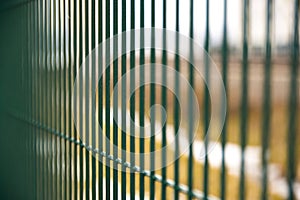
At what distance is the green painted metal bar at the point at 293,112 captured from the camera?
194 centimetres

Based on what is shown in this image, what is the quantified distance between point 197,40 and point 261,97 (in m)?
0.49

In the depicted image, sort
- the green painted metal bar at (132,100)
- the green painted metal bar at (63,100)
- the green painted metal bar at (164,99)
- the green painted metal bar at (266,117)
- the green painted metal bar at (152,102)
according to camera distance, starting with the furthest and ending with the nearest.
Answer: the green painted metal bar at (63,100)
the green painted metal bar at (132,100)
the green painted metal bar at (152,102)
the green painted metal bar at (164,99)
the green painted metal bar at (266,117)

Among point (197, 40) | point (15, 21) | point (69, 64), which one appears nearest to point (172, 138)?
point (197, 40)

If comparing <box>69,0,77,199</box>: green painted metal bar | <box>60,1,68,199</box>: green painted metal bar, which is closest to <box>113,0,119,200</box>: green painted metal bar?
<box>69,0,77,199</box>: green painted metal bar

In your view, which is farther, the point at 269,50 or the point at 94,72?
the point at 94,72

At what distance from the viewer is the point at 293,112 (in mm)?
1976

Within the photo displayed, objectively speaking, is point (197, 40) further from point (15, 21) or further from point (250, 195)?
point (15, 21)

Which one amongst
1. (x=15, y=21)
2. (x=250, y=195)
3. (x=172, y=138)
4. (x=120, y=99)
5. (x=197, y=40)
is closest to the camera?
(x=250, y=195)

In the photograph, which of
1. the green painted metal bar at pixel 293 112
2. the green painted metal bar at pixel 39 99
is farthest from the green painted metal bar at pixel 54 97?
the green painted metal bar at pixel 293 112

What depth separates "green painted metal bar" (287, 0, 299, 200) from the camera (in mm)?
1944

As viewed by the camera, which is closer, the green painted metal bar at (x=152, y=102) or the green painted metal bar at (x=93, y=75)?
the green painted metal bar at (x=152, y=102)

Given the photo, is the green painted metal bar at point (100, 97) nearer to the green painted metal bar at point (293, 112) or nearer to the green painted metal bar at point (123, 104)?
the green painted metal bar at point (123, 104)

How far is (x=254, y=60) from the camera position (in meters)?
2.12

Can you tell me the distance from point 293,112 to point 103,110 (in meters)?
1.85
